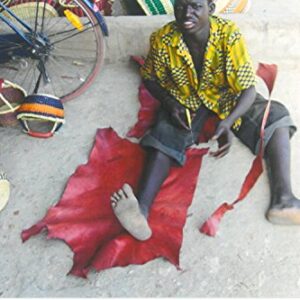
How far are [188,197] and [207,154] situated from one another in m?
0.30

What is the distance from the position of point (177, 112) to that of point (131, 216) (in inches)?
23.6

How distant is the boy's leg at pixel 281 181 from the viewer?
76.2 inches

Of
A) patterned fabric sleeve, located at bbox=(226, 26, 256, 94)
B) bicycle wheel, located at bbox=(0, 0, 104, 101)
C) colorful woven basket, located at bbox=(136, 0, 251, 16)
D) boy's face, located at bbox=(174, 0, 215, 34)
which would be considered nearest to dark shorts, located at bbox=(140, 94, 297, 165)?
patterned fabric sleeve, located at bbox=(226, 26, 256, 94)

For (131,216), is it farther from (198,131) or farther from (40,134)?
(40,134)

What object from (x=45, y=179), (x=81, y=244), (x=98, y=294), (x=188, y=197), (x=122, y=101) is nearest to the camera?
(x=98, y=294)

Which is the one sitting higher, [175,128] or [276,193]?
[175,128]

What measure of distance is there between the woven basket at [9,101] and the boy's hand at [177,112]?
84 cm

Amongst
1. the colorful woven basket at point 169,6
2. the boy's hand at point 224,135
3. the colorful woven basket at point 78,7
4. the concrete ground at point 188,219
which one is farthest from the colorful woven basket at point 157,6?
the boy's hand at point 224,135

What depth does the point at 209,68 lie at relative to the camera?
2135 mm

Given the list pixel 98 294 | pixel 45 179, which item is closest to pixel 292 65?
pixel 45 179

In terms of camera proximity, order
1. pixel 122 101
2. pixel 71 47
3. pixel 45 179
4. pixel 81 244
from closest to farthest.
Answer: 1. pixel 81 244
2. pixel 45 179
3. pixel 122 101
4. pixel 71 47

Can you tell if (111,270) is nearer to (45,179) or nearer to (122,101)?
(45,179)

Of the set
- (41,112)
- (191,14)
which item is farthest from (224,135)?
(41,112)

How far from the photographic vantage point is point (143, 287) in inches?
70.6
